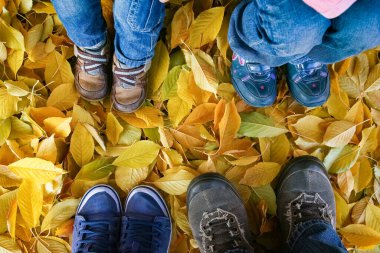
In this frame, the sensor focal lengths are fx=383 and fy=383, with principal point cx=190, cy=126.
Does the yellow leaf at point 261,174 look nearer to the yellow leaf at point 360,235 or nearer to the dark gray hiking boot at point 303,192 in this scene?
the dark gray hiking boot at point 303,192

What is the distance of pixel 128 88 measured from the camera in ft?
2.74

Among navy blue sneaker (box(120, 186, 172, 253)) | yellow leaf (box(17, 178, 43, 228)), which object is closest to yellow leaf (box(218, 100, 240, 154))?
navy blue sneaker (box(120, 186, 172, 253))

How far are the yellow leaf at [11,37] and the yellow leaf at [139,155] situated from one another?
334 millimetres

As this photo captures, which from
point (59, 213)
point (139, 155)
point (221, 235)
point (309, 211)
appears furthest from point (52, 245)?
point (309, 211)

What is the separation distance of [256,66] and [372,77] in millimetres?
306

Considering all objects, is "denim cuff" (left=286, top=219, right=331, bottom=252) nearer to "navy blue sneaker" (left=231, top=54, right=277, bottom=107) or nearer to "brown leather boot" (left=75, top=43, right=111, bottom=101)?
"navy blue sneaker" (left=231, top=54, right=277, bottom=107)

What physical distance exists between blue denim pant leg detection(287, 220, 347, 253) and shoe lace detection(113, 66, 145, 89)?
48 cm

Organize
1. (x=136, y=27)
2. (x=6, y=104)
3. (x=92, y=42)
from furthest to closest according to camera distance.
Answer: (x=6, y=104)
(x=92, y=42)
(x=136, y=27)

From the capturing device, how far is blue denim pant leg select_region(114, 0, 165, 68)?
23.2 inches

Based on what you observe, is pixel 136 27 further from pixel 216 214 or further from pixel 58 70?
pixel 216 214

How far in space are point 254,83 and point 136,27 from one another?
0.34m

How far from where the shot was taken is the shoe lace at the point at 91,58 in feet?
2.64

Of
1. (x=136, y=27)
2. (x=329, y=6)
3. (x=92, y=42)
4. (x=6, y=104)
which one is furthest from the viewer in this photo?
(x=6, y=104)

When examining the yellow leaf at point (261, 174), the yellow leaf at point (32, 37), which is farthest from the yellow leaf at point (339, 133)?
the yellow leaf at point (32, 37)
